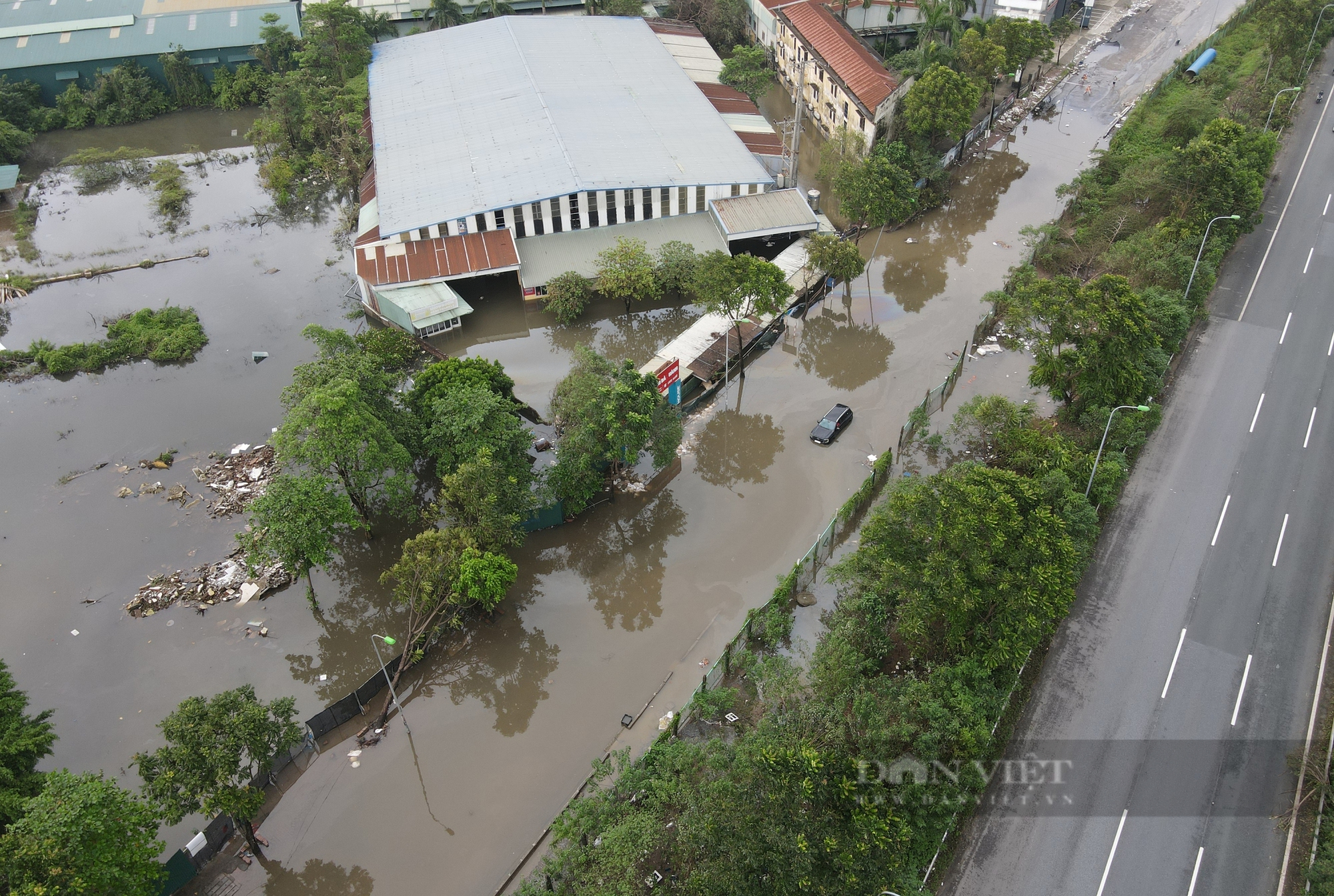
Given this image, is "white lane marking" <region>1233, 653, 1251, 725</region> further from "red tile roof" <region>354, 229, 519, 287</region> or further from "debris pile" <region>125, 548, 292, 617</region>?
"red tile roof" <region>354, 229, 519, 287</region>

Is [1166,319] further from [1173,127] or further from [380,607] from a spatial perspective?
[380,607]

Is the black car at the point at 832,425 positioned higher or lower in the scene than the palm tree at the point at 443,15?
lower

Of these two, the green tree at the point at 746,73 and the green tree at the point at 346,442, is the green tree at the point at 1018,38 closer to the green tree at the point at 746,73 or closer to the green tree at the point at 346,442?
the green tree at the point at 746,73

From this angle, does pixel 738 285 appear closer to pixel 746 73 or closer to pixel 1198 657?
pixel 1198 657

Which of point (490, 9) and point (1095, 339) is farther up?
point (490, 9)

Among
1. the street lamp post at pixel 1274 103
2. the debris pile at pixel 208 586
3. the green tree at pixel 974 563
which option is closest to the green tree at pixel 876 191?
the green tree at pixel 974 563

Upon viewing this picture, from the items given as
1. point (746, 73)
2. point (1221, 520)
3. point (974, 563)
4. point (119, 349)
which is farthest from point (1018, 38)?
point (119, 349)

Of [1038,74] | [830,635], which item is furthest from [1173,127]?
[830,635]
